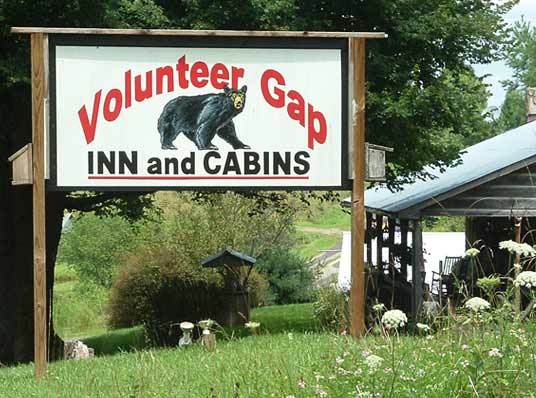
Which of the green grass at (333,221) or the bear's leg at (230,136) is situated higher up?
the bear's leg at (230,136)

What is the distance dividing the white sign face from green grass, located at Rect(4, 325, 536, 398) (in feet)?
5.80

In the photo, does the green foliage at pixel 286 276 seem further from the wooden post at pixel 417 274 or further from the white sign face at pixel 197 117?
the white sign face at pixel 197 117

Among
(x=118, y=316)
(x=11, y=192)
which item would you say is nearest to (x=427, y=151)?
(x=11, y=192)

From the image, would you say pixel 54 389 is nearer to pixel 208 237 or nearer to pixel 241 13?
pixel 241 13

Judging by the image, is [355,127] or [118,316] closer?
[355,127]

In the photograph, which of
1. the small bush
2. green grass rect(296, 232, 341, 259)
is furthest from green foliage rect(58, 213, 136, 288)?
green grass rect(296, 232, 341, 259)

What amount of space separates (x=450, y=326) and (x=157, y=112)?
432cm

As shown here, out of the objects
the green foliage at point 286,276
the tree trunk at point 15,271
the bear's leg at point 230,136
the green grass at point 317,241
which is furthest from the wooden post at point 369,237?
the green grass at point 317,241

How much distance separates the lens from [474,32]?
17.9 metres

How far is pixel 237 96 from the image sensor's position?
990 cm

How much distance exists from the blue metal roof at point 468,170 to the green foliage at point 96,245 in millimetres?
14087

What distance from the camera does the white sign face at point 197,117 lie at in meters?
9.70

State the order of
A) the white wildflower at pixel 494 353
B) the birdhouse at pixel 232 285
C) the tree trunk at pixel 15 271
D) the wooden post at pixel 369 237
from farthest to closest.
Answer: the wooden post at pixel 369 237 → the birdhouse at pixel 232 285 → the tree trunk at pixel 15 271 → the white wildflower at pixel 494 353

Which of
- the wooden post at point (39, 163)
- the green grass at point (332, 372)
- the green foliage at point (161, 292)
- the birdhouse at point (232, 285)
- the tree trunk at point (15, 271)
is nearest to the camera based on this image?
the green grass at point (332, 372)
